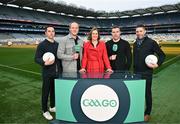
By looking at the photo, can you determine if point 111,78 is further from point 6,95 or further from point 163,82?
point 163,82

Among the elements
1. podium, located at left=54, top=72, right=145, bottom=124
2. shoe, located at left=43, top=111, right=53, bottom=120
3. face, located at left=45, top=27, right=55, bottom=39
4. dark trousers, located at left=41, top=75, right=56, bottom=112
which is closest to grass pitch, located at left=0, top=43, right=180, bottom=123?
shoe, located at left=43, top=111, right=53, bottom=120

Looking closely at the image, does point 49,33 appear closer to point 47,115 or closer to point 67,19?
point 47,115

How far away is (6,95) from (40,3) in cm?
6764

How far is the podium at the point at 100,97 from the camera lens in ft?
14.7

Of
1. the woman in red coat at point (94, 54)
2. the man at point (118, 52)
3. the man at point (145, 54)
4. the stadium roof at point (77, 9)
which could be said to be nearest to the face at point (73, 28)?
the woman in red coat at point (94, 54)

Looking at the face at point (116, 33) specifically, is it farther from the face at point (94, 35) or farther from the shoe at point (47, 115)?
the shoe at point (47, 115)

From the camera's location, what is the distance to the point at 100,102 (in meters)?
4.47

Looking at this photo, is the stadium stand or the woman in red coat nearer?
the woman in red coat

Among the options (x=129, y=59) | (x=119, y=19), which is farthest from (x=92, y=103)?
(x=119, y=19)

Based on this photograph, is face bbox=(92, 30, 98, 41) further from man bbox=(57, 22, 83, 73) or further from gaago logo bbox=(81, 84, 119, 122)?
gaago logo bbox=(81, 84, 119, 122)

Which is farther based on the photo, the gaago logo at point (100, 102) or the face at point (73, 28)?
the face at point (73, 28)

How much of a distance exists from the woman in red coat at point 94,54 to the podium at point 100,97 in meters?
0.79

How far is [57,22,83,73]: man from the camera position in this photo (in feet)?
18.3

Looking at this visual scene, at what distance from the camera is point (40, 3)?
72312mm
